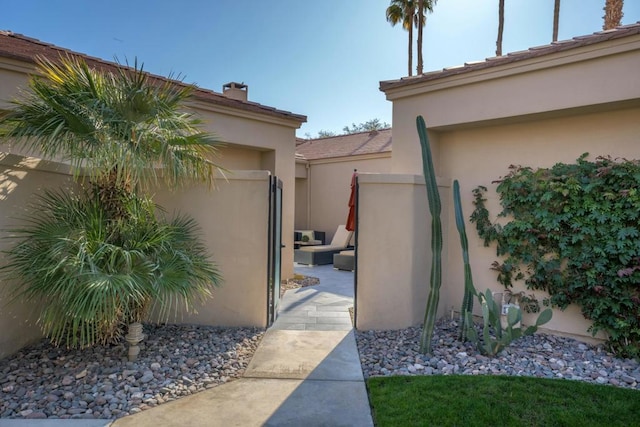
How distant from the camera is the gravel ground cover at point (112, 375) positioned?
166 inches

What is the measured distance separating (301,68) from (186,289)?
531 inches

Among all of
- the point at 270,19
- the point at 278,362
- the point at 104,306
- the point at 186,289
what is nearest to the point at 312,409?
the point at 278,362

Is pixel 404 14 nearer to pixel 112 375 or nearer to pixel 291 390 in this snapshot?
pixel 291 390

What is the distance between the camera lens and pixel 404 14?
23750 mm

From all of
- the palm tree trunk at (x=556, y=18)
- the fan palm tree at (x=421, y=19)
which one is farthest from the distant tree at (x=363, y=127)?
the palm tree trunk at (x=556, y=18)

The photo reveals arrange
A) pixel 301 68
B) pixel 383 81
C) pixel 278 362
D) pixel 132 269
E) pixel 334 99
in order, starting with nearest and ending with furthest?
pixel 132 269
pixel 278 362
pixel 383 81
pixel 301 68
pixel 334 99

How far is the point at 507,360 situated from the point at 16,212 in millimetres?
7229

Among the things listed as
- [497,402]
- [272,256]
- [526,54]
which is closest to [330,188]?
[272,256]

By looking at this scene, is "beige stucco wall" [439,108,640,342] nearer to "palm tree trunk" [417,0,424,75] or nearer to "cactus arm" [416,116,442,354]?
"cactus arm" [416,116,442,354]

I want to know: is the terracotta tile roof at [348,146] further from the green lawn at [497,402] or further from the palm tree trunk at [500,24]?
the green lawn at [497,402]

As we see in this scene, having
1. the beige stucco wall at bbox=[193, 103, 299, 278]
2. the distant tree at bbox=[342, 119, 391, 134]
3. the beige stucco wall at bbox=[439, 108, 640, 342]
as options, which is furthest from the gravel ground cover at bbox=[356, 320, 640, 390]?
the distant tree at bbox=[342, 119, 391, 134]

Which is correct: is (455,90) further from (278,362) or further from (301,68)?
(301,68)

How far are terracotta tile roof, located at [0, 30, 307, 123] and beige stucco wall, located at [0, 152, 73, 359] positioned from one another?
1914 millimetres

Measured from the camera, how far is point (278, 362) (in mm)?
5551
